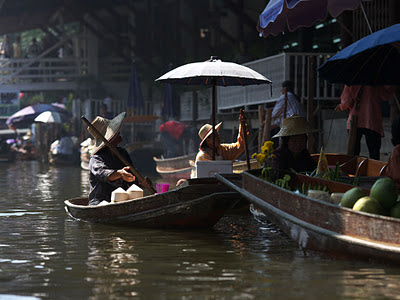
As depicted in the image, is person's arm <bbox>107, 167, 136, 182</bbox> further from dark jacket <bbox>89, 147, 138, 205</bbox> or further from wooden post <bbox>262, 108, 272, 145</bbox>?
wooden post <bbox>262, 108, 272, 145</bbox>

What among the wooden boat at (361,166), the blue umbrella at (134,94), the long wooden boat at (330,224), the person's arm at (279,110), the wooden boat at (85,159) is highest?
the blue umbrella at (134,94)

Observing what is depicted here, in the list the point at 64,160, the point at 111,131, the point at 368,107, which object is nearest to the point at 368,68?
the point at 368,107

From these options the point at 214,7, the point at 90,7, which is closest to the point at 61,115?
the point at 90,7

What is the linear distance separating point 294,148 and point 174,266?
3.05m

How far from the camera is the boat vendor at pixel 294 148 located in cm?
913

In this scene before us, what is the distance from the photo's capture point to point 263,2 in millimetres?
21328

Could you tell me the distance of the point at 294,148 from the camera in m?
9.29

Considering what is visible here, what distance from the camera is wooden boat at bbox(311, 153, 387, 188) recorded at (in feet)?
29.2

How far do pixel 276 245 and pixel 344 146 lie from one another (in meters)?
7.55

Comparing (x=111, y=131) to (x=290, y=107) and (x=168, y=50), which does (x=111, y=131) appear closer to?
(x=290, y=107)

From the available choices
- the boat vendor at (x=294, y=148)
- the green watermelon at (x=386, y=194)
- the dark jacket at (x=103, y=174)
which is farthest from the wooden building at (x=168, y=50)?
the green watermelon at (x=386, y=194)

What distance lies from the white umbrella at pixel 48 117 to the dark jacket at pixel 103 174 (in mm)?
21019

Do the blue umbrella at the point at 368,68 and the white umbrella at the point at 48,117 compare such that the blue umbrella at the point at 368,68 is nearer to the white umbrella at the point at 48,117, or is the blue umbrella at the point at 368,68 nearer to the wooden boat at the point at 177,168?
the wooden boat at the point at 177,168

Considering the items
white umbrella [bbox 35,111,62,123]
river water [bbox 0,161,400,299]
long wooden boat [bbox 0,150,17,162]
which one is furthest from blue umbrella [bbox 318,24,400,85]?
long wooden boat [bbox 0,150,17,162]
